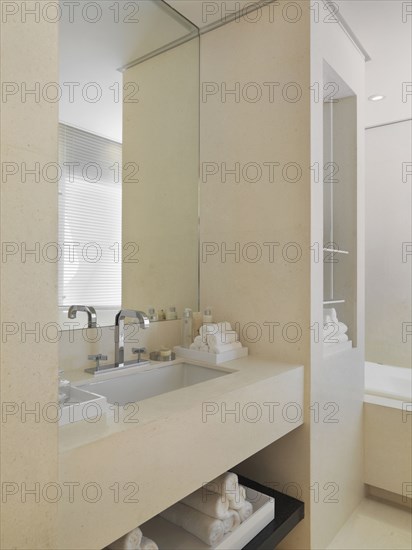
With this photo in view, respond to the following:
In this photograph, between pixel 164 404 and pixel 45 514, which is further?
pixel 164 404

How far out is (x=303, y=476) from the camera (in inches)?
66.6

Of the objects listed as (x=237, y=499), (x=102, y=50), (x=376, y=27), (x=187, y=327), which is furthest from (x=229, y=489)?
(x=376, y=27)

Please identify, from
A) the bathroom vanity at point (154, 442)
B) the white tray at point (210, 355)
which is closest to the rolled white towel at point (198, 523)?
the bathroom vanity at point (154, 442)

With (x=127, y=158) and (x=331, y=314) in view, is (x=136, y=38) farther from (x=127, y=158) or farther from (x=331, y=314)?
(x=331, y=314)

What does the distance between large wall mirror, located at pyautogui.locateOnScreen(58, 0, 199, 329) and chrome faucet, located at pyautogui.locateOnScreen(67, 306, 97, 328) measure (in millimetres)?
34

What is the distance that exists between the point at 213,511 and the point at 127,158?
1.41m

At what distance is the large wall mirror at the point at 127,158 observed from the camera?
1.53 metres

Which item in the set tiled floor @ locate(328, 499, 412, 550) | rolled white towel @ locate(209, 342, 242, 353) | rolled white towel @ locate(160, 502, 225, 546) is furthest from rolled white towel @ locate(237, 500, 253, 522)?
tiled floor @ locate(328, 499, 412, 550)

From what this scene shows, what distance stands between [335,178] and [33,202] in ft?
6.02

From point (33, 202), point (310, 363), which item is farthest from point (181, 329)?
point (33, 202)

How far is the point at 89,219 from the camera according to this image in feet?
5.22

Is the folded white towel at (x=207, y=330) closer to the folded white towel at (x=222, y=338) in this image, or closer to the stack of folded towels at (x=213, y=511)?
the folded white towel at (x=222, y=338)

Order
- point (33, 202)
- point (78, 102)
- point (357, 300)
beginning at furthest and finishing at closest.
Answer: point (357, 300) → point (78, 102) → point (33, 202)

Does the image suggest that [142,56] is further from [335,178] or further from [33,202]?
[33,202]
